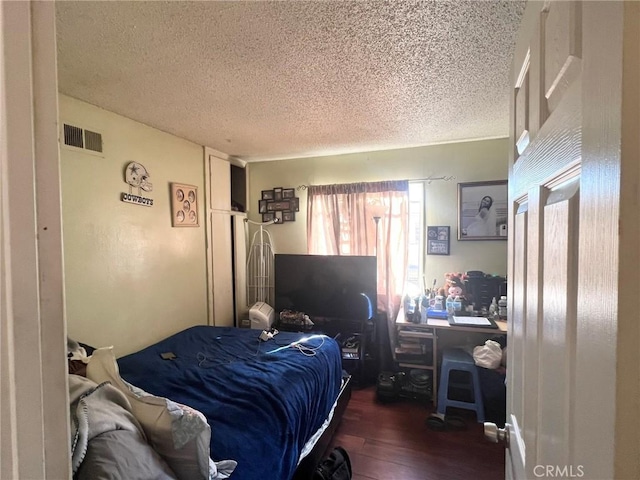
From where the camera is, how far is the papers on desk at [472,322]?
8.25 ft

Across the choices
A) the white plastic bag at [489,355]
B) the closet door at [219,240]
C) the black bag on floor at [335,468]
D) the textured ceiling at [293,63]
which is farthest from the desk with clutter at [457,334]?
the closet door at [219,240]

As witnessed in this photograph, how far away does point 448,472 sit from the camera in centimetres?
196

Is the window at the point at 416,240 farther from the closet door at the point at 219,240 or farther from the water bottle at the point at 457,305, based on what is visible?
the closet door at the point at 219,240

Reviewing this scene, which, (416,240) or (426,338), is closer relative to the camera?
(426,338)

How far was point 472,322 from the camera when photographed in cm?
257

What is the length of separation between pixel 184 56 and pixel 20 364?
64.6 inches

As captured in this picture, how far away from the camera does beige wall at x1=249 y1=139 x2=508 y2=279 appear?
307 centimetres

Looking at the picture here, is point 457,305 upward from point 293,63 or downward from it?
downward

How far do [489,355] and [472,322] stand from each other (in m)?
0.27

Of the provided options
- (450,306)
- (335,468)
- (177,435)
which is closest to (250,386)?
(335,468)

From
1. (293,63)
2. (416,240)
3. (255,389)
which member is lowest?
(255,389)

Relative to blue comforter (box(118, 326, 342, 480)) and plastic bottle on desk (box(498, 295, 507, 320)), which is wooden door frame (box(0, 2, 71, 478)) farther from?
plastic bottle on desk (box(498, 295, 507, 320))

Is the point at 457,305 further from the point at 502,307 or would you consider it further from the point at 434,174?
the point at 434,174

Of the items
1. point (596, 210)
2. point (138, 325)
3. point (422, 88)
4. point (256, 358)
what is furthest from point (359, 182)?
point (596, 210)
